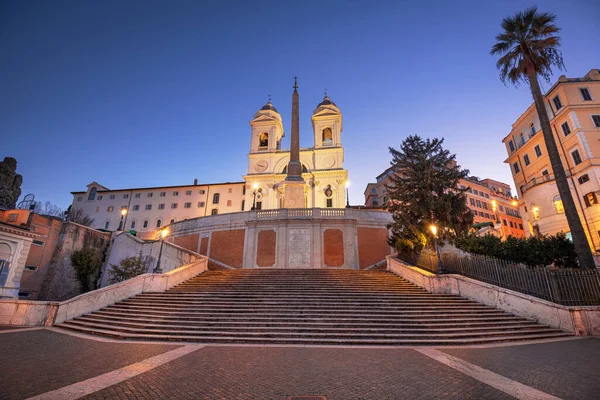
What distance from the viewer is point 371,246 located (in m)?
20.9

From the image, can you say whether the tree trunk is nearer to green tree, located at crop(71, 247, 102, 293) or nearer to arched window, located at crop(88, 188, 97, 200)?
green tree, located at crop(71, 247, 102, 293)

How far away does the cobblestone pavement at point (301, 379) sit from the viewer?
3.93m

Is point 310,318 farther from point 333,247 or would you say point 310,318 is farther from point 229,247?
point 229,247

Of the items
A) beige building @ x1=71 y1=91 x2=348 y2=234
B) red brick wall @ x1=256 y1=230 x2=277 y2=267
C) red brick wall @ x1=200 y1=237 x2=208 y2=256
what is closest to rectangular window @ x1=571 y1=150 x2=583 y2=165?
beige building @ x1=71 y1=91 x2=348 y2=234

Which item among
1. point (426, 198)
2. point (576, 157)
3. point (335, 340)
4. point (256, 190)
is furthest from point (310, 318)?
point (576, 157)

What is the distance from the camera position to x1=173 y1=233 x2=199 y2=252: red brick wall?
22.6 metres

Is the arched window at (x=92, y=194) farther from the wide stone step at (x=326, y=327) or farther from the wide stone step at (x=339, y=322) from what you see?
the wide stone step at (x=326, y=327)

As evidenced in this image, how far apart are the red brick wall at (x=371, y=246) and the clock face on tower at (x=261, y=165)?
82.1 ft

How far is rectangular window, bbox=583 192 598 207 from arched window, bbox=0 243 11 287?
44.3m

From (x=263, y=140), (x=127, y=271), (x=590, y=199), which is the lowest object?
(x=127, y=271)

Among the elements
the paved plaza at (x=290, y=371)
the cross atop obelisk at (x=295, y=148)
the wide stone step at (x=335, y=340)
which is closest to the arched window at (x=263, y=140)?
the cross atop obelisk at (x=295, y=148)

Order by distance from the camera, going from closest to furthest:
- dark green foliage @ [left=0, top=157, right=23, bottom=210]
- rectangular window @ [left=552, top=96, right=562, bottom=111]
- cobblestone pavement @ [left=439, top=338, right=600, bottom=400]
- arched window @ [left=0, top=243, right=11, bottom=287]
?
cobblestone pavement @ [left=439, top=338, right=600, bottom=400] → arched window @ [left=0, top=243, right=11, bottom=287] → rectangular window @ [left=552, top=96, right=562, bottom=111] → dark green foliage @ [left=0, top=157, right=23, bottom=210]

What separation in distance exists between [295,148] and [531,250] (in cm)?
2081

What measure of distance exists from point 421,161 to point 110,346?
1685 cm
